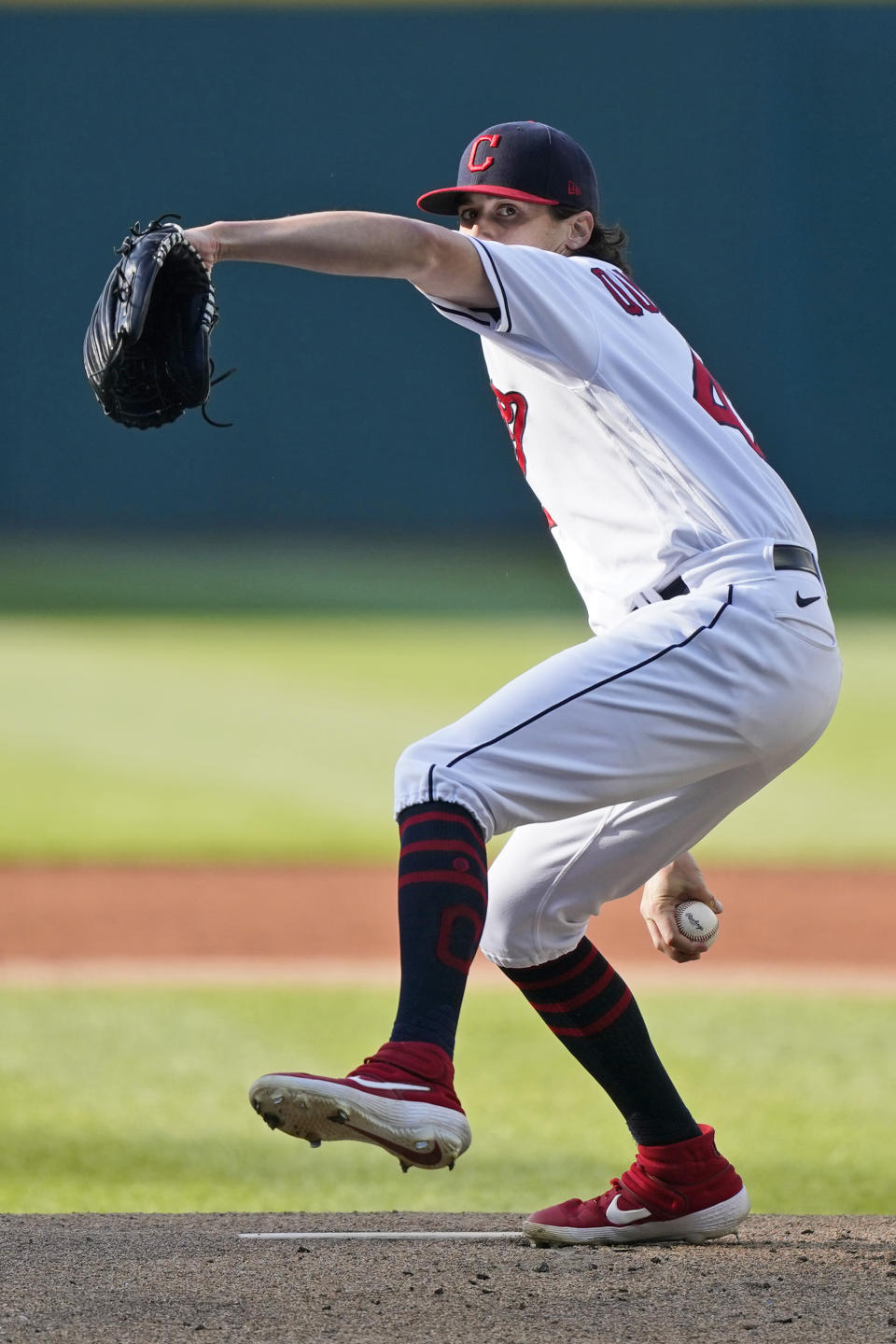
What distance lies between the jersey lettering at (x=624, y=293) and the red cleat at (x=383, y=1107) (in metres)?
1.07

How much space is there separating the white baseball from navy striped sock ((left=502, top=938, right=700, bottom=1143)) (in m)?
0.13

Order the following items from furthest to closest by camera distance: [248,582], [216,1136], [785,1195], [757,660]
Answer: [248,582] < [216,1136] < [785,1195] < [757,660]

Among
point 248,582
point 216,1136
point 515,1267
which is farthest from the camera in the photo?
point 248,582

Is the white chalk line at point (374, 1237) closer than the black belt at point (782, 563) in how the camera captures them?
No

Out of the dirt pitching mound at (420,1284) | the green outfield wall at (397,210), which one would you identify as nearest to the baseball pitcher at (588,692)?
the dirt pitching mound at (420,1284)

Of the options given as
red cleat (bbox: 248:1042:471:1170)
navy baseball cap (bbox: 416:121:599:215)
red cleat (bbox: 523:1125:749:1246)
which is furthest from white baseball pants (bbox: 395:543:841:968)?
navy baseball cap (bbox: 416:121:599:215)

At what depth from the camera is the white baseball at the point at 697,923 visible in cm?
267

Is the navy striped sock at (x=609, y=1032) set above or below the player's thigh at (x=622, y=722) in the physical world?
below

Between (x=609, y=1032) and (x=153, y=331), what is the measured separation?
1.29 meters

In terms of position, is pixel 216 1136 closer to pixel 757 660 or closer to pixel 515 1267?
pixel 515 1267

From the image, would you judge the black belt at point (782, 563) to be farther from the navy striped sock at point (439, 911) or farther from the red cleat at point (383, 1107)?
the red cleat at point (383, 1107)

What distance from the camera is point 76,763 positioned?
1023cm

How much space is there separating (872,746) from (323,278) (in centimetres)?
1036

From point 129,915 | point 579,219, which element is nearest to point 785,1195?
point 579,219
